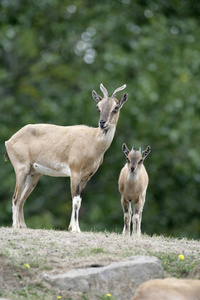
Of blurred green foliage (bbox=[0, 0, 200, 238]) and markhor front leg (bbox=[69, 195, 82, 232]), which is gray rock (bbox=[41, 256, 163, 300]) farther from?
blurred green foliage (bbox=[0, 0, 200, 238])

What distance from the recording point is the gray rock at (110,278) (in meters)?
9.08

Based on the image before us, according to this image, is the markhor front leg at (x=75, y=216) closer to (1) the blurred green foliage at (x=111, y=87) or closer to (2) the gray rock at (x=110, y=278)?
(2) the gray rock at (x=110, y=278)

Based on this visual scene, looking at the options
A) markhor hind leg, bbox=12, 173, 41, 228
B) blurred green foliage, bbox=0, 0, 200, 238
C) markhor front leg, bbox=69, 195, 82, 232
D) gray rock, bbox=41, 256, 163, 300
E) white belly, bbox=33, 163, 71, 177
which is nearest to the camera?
gray rock, bbox=41, 256, 163, 300

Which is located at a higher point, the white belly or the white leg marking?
the white belly

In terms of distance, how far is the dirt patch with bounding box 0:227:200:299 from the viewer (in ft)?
29.9

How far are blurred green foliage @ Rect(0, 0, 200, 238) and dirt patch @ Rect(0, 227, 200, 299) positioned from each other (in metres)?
11.1

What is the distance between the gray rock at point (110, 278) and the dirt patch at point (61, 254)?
0.15 meters

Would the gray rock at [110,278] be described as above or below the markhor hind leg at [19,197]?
below

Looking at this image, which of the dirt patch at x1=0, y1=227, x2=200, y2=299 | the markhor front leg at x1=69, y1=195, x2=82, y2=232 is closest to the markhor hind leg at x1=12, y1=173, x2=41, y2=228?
the markhor front leg at x1=69, y1=195, x2=82, y2=232

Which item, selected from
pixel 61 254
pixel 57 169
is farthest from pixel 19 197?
pixel 61 254

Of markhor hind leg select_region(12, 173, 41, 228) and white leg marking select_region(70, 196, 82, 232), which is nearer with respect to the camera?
white leg marking select_region(70, 196, 82, 232)

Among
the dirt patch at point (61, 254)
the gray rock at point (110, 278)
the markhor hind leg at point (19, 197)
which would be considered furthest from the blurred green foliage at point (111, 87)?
the gray rock at point (110, 278)

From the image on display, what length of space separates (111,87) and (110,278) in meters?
13.6

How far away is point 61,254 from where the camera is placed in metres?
9.94
